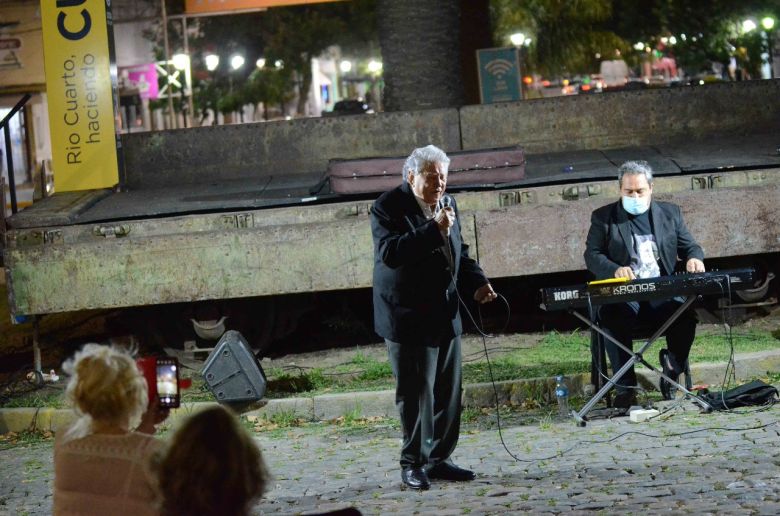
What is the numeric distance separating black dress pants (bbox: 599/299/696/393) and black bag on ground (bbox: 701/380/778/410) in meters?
0.35

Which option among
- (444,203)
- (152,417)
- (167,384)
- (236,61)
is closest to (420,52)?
(444,203)

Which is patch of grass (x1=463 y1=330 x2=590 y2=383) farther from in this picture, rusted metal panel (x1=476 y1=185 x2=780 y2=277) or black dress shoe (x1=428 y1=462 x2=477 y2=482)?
black dress shoe (x1=428 y1=462 x2=477 y2=482)

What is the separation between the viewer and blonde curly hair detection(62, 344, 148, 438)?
3.76m

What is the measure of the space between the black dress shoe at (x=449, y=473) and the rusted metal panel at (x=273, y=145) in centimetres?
658

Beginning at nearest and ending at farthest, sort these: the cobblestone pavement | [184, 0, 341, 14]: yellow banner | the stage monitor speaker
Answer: the cobblestone pavement
the stage monitor speaker
[184, 0, 341, 14]: yellow banner

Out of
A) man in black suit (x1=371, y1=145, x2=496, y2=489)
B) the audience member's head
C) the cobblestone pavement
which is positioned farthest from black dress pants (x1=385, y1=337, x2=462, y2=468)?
the audience member's head

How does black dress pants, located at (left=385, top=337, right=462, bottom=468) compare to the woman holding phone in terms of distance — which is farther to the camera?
black dress pants, located at (left=385, top=337, right=462, bottom=468)

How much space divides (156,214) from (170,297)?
84 centimetres

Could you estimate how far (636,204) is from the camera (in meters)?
8.48

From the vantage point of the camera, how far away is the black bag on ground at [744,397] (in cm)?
828

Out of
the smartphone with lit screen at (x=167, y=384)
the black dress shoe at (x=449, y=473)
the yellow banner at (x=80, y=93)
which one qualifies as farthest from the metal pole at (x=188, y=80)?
the smartphone with lit screen at (x=167, y=384)

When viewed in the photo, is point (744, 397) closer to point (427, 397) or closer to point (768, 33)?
point (427, 397)

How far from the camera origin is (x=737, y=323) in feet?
36.7

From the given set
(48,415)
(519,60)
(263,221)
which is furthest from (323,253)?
(519,60)
